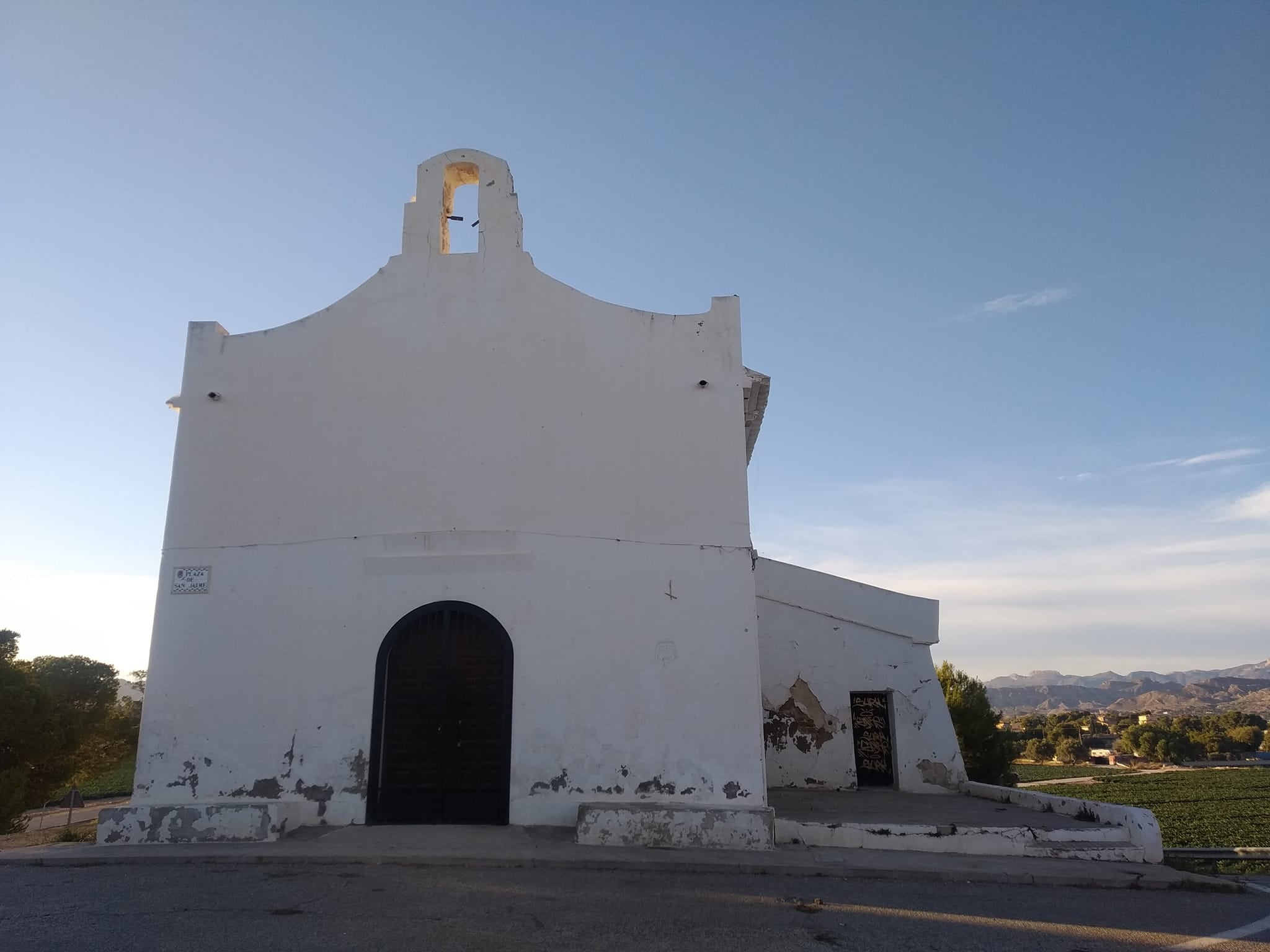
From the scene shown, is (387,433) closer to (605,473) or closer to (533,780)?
(605,473)

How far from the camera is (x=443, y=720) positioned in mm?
9086

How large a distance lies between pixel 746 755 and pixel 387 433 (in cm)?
566

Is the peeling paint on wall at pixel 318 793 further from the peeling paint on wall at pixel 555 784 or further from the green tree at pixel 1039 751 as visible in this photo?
the green tree at pixel 1039 751

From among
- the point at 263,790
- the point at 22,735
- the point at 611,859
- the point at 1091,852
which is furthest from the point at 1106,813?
the point at 22,735

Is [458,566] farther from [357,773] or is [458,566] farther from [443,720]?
[357,773]

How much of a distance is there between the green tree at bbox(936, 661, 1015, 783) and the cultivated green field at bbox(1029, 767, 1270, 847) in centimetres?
524

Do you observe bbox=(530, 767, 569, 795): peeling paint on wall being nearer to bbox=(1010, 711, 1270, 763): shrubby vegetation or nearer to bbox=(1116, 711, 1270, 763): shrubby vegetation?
bbox=(1010, 711, 1270, 763): shrubby vegetation

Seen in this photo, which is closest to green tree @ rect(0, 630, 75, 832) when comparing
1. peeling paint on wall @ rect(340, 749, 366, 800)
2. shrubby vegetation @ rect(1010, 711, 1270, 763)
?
peeling paint on wall @ rect(340, 749, 366, 800)

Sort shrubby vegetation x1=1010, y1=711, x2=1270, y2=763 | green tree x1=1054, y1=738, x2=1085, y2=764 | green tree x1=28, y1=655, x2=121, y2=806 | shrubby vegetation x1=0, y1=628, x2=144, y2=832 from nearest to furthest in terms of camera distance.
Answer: shrubby vegetation x1=0, y1=628, x2=144, y2=832 → green tree x1=28, y1=655, x2=121, y2=806 → shrubby vegetation x1=1010, y1=711, x2=1270, y2=763 → green tree x1=1054, y1=738, x2=1085, y2=764

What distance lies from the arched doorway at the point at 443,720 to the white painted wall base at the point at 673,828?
1211 millimetres

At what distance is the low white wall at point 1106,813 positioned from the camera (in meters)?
8.26

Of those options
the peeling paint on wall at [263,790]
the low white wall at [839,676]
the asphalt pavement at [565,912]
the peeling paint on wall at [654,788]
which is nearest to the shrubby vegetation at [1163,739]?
the low white wall at [839,676]

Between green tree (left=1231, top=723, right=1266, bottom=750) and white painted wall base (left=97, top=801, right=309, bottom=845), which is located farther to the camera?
green tree (left=1231, top=723, right=1266, bottom=750)

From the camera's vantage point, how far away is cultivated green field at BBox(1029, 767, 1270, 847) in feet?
88.5
